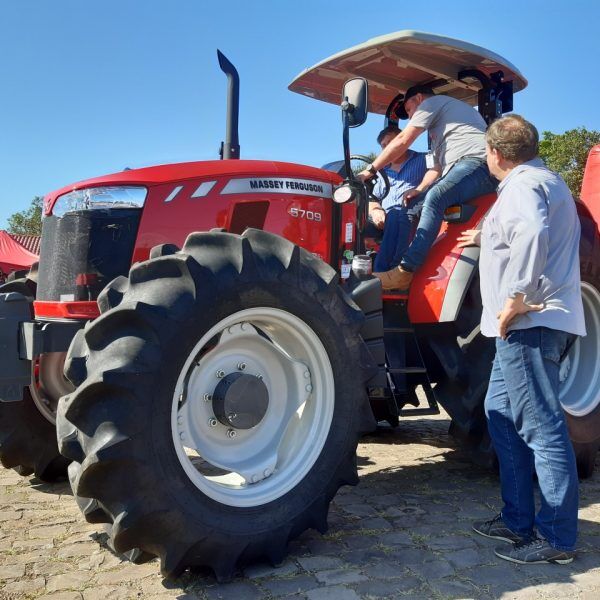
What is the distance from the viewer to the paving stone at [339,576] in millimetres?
2754

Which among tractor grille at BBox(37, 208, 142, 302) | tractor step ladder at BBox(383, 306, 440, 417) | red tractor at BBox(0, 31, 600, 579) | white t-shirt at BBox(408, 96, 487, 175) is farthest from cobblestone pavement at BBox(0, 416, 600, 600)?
white t-shirt at BBox(408, 96, 487, 175)

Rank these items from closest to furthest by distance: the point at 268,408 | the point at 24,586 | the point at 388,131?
the point at 24,586, the point at 268,408, the point at 388,131

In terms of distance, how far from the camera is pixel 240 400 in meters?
2.97

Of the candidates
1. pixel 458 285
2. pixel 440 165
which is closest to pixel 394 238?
pixel 440 165

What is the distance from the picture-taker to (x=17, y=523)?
352 centimetres

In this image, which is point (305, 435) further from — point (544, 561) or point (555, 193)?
point (555, 193)

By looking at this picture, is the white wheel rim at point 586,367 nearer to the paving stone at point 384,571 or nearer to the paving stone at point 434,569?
the paving stone at point 434,569

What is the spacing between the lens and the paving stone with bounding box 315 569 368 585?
275 centimetres

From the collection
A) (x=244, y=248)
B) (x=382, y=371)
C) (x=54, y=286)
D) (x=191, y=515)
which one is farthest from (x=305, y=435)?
(x=54, y=286)

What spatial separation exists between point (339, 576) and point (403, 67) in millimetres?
3493

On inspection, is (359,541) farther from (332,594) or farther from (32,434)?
(32,434)

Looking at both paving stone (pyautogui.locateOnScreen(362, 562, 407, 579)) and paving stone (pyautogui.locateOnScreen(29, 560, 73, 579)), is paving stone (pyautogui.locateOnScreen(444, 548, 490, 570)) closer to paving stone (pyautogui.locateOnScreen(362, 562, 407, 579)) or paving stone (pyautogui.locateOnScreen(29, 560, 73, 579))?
paving stone (pyautogui.locateOnScreen(362, 562, 407, 579))

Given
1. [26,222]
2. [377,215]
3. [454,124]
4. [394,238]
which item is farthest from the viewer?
[26,222]

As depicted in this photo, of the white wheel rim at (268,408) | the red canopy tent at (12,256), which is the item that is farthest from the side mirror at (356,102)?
the red canopy tent at (12,256)
